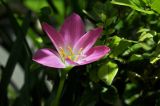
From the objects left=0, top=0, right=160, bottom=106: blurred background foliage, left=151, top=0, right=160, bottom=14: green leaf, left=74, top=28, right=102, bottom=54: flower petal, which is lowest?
left=0, top=0, right=160, bottom=106: blurred background foliage

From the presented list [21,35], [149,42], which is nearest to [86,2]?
[21,35]

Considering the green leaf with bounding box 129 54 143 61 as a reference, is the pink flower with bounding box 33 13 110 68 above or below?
above

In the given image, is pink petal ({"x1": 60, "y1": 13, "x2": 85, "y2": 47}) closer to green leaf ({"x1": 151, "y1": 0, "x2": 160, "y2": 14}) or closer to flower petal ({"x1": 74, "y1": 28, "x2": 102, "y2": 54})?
flower petal ({"x1": 74, "y1": 28, "x2": 102, "y2": 54})

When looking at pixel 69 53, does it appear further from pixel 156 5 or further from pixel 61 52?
pixel 156 5

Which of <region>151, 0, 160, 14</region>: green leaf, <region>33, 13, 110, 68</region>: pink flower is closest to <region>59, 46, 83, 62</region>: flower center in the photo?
<region>33, 13, 110, 68</region>: pink flower

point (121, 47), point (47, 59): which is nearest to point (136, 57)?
point (121, 47)

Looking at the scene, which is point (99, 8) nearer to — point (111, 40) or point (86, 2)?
point (111, 40)

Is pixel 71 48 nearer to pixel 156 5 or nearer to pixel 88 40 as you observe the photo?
pixel 88 40
